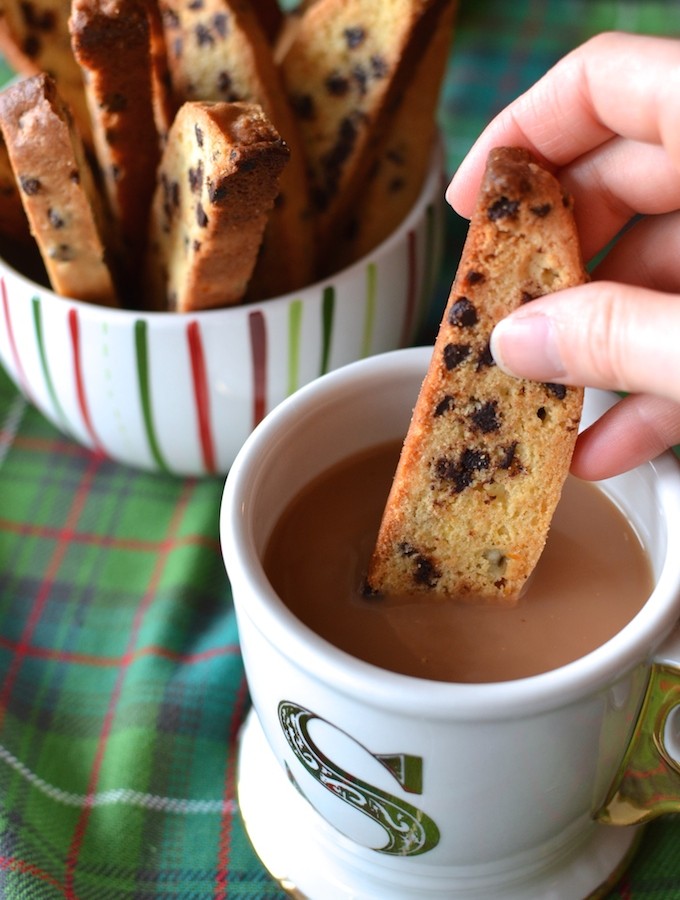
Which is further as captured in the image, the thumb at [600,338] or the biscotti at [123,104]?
the biscotti at [123,104]

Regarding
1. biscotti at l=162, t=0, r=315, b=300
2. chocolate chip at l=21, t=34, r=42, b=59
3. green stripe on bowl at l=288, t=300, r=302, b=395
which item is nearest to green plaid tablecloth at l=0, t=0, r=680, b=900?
green stripe on bowl at l=288, t=300, r=302, b=395

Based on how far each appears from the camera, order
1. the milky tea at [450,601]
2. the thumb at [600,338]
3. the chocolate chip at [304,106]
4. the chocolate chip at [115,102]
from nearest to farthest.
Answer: the thumb at [600,338] < the milky tea at [450,601] < the chocolate chip at [115,102] < the chocolate chip at [304,106]

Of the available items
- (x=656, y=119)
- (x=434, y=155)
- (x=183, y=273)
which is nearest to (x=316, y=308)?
(x=183, y=273)

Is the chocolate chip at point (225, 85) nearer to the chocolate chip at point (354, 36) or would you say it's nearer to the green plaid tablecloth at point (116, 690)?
the chocolate chip at point (354, 36)

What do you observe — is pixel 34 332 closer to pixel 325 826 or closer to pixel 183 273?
pixel 183 273

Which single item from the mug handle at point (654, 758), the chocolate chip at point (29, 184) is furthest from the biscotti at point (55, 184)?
the mug handle at point (654, 758)

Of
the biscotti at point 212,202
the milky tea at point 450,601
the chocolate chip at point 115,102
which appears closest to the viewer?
the milky tea at point 450,601

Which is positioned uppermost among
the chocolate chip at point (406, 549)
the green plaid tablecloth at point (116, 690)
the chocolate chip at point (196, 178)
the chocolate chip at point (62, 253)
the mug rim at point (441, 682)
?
the chocolate chip at point (196, 178)

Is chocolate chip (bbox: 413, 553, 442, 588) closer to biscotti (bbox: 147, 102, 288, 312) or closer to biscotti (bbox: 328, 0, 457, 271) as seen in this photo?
biscotti (bbox: 147, 102, 288, 312)
